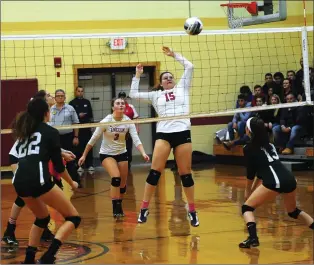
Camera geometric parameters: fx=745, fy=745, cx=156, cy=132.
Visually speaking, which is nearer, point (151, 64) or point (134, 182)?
point (134, 182)

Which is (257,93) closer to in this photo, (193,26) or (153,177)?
(193,26)

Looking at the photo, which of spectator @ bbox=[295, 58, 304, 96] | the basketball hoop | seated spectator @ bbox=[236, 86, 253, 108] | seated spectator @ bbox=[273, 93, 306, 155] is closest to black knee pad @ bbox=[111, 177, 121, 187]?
the basketball hoop

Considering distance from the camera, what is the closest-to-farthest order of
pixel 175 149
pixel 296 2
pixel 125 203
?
pixel 175 149, pixel 125 203, pixel 296 2

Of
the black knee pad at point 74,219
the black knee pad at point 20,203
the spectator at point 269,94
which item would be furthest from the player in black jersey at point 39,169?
the spectator at point 269,94

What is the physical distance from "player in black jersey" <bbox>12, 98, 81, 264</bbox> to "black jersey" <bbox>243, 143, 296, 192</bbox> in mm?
2209

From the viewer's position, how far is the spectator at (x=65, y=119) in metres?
13.9

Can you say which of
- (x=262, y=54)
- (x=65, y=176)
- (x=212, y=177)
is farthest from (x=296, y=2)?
(x=65, y=176)

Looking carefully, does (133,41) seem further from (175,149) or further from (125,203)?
(175,149)

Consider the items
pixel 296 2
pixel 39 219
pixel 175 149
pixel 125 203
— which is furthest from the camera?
pixel 296 2

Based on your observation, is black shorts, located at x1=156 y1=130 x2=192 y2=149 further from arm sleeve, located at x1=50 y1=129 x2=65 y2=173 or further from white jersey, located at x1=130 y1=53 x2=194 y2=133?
arm sleeve, located at x1=50 y1=129 x2=65 y2=173

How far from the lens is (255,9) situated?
13.9 m

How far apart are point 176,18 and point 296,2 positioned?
347 centimetres

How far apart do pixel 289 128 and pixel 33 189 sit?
36.9ft

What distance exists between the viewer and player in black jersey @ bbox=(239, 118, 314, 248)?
8188 millimetres
